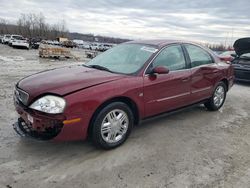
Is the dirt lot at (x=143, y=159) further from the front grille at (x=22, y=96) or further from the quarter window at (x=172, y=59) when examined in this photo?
the quarter window at (x=172, y=59)

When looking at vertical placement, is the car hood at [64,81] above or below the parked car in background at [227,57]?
below

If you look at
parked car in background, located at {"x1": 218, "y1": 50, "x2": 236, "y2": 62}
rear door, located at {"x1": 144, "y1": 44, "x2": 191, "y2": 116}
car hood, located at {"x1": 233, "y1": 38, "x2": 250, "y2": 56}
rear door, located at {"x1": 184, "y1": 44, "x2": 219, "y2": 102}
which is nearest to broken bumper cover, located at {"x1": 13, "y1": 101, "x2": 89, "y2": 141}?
rear door, located at {"x1": 144, "y1": 44, "x2": 191, "y2": 116}

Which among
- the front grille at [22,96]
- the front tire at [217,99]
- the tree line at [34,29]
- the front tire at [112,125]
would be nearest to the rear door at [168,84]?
the front tire at [112,125]

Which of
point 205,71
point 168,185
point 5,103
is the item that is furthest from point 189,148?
point 5,103

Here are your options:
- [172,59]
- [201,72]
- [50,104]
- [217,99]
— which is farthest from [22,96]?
[217,99]

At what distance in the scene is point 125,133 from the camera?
4.04 m

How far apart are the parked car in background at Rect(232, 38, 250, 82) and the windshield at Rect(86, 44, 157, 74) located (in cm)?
613

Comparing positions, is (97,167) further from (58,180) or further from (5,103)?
(5,103)

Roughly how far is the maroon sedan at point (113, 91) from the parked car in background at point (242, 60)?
485 centimetres

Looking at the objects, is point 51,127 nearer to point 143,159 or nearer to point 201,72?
point 143,159

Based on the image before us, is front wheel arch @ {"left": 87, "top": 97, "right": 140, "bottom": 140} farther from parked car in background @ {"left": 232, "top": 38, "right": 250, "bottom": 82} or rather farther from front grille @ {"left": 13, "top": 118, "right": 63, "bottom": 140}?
parked car in background @ {"left": 232, "top": 38, "right": 250, "bottom": 82}

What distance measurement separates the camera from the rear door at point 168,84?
4258mm

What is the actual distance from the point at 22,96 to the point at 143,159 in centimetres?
183

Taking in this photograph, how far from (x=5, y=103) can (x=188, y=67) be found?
3915 mm
